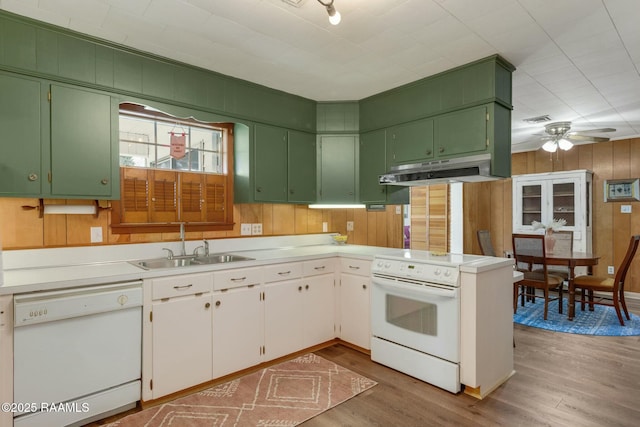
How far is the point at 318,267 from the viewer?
3223mm

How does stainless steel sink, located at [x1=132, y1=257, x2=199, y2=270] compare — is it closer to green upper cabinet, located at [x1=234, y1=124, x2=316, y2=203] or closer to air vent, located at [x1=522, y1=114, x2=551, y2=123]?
green upper cabinet, located at [x1=234, y1=124, x2=316, y2=203]

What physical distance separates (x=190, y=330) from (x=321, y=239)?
1.93 metres

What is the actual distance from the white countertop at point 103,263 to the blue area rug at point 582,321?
6.30ft

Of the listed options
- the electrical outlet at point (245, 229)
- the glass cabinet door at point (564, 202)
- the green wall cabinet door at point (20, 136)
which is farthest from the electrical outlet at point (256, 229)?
the glass cabinet door at point (564, 202)

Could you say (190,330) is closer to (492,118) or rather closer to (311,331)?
(311,331)

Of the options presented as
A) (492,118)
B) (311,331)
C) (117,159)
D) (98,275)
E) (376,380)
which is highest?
(492,118)

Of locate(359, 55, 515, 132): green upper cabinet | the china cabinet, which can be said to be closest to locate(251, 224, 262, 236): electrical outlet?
locate(359, 55, 515, 132): green upper cabinet

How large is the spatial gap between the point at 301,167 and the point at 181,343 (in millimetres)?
2010

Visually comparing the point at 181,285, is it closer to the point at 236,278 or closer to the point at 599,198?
the point at 236,278

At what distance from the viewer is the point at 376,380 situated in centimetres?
269

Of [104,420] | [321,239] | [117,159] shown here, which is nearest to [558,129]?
[321,239]

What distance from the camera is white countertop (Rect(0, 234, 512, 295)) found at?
2.01 meters

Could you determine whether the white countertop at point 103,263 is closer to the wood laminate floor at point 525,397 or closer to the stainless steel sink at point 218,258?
the stainless steel sink at point 218,258

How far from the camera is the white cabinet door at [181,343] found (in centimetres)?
230
